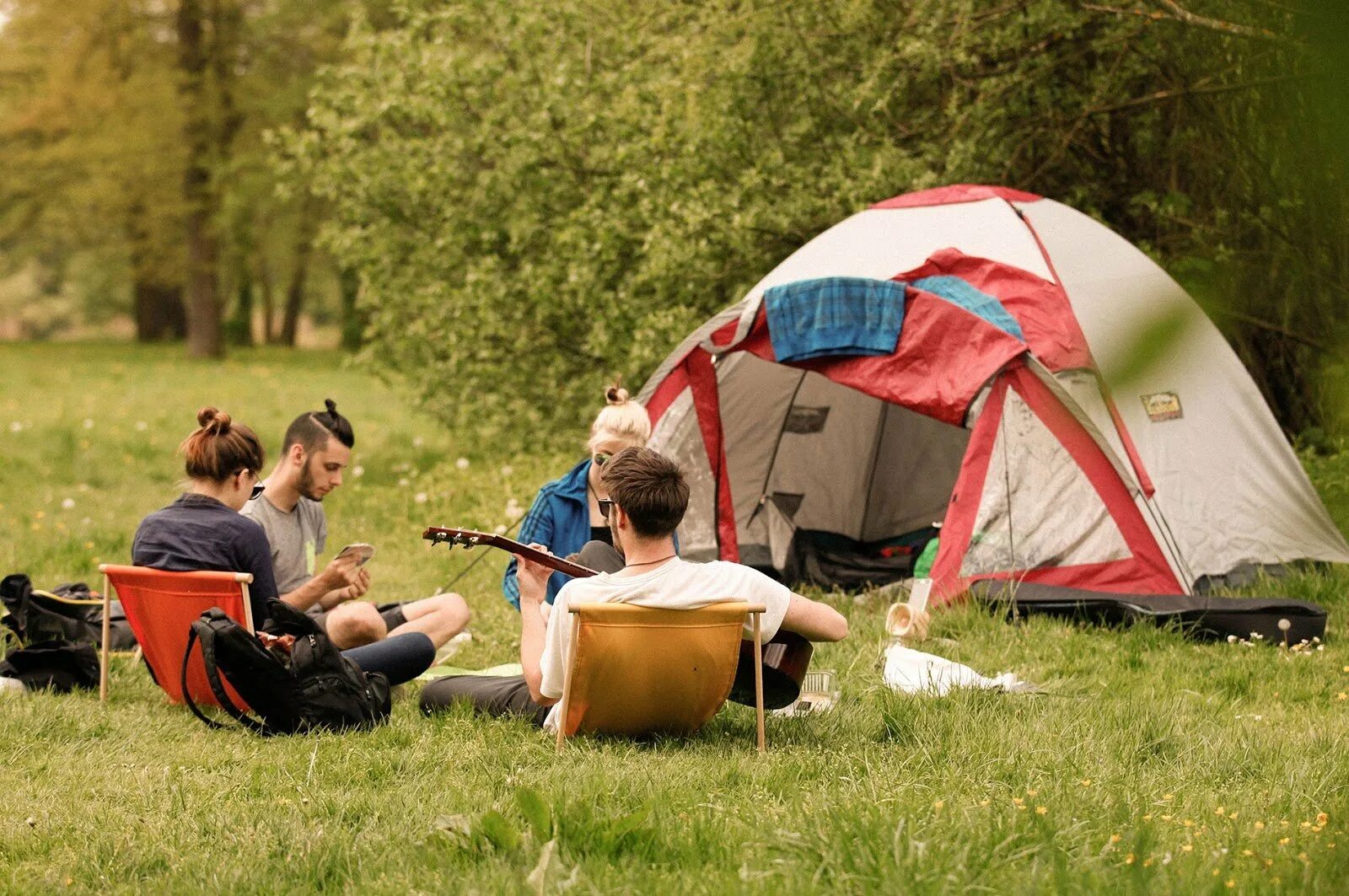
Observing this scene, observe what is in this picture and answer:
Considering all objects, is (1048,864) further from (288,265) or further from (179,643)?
(288,265)

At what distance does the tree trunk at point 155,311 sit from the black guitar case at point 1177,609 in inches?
1034

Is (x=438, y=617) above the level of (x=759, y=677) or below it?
below

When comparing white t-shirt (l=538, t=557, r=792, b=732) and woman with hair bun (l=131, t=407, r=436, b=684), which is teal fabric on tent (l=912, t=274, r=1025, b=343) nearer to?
white t-shirt (l=538, t=557, r=792, b=732)

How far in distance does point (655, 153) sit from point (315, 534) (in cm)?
532

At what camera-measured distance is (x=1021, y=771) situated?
380 cm

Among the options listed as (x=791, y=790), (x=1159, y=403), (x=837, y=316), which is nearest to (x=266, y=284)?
(x=837, y=316)

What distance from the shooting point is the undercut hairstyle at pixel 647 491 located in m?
3.99

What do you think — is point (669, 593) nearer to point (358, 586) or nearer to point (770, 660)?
point (770, 660)

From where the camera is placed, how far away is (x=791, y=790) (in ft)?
11.8

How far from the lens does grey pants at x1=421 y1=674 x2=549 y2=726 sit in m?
A: 4.57

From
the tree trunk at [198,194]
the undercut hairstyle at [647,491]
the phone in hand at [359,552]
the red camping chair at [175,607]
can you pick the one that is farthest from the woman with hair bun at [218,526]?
the tree trunk at [198,194]

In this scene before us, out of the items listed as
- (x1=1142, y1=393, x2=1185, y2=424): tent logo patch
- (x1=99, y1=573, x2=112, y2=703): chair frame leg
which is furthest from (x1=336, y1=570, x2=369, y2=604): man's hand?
(x1=1142, y1=393, x2=1185, y2=424): tent logo patch

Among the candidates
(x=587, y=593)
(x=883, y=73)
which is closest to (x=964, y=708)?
(x=587, y=593)

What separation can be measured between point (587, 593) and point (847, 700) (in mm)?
1231
